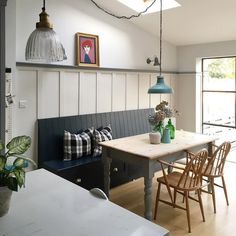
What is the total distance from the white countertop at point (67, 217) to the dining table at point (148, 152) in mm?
1318

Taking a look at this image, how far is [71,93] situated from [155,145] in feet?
5.08

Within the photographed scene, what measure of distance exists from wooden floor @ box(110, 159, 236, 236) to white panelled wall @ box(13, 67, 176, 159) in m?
1.34

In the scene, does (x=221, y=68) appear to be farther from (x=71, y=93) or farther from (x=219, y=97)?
(x=71, y=93)

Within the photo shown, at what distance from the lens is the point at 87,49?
4207mm

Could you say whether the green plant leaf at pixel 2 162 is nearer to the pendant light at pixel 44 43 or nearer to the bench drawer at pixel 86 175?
the pendant light at pixel 44 43

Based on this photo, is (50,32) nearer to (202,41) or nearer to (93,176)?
(93,176)

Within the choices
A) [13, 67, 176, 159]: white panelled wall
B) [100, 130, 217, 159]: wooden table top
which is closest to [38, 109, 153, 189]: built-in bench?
[13, 67, 176, 159]: white panelled wall

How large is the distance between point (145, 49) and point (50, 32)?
136 inches

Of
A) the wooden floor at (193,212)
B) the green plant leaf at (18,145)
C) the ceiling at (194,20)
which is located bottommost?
the wooden floor at (193,212)

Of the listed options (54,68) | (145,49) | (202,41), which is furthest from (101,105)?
(202,41)

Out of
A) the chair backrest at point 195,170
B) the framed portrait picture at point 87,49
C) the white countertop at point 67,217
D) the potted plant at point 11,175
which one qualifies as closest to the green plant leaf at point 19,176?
the potted plant at point 11,175

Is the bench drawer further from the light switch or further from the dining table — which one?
the light switch

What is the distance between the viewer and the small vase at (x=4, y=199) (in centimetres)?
133

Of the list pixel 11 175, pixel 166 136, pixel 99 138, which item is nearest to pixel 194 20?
pixel 166 136
